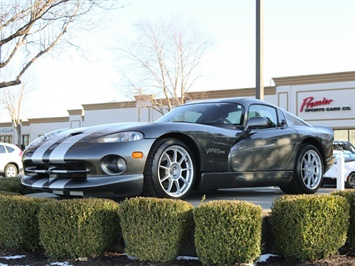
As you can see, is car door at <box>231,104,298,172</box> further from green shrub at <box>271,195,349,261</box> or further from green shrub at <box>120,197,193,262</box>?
green shrub at <box>120,197,193,262</box>

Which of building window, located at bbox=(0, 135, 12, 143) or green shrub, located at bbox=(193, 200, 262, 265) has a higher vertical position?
green shrub, located at bbox=(193, 200, 262, 265)

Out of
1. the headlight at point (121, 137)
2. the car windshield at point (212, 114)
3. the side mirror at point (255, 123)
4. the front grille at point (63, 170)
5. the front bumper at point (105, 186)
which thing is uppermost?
the car windshield at point (212, 114)

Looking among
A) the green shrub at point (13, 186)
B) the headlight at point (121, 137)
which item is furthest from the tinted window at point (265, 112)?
the green shrub at point (13, 186)

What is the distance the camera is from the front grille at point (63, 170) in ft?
15.5

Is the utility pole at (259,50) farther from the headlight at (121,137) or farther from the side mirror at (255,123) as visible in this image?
the headlight at (121,137)

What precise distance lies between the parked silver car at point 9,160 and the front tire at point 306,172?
45.3ft

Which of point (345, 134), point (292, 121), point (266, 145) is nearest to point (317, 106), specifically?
point (345, 134)

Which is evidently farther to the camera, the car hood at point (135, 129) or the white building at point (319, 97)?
the white building at point (319, 97)

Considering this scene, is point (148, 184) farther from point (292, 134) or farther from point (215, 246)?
point (292, 134)

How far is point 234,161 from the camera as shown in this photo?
531 cm

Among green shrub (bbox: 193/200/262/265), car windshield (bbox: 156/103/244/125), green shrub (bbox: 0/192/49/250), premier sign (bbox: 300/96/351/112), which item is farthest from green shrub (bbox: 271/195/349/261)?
premier sign (bbox: 300/96/351/112)

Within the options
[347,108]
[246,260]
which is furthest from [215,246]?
[347,108]

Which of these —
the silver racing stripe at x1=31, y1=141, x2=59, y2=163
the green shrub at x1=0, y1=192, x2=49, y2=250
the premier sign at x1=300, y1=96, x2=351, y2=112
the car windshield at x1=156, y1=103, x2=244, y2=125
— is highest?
the premier sign at x1=300, y1=96, x2=351, y2=112

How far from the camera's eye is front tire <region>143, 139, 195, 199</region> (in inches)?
184
